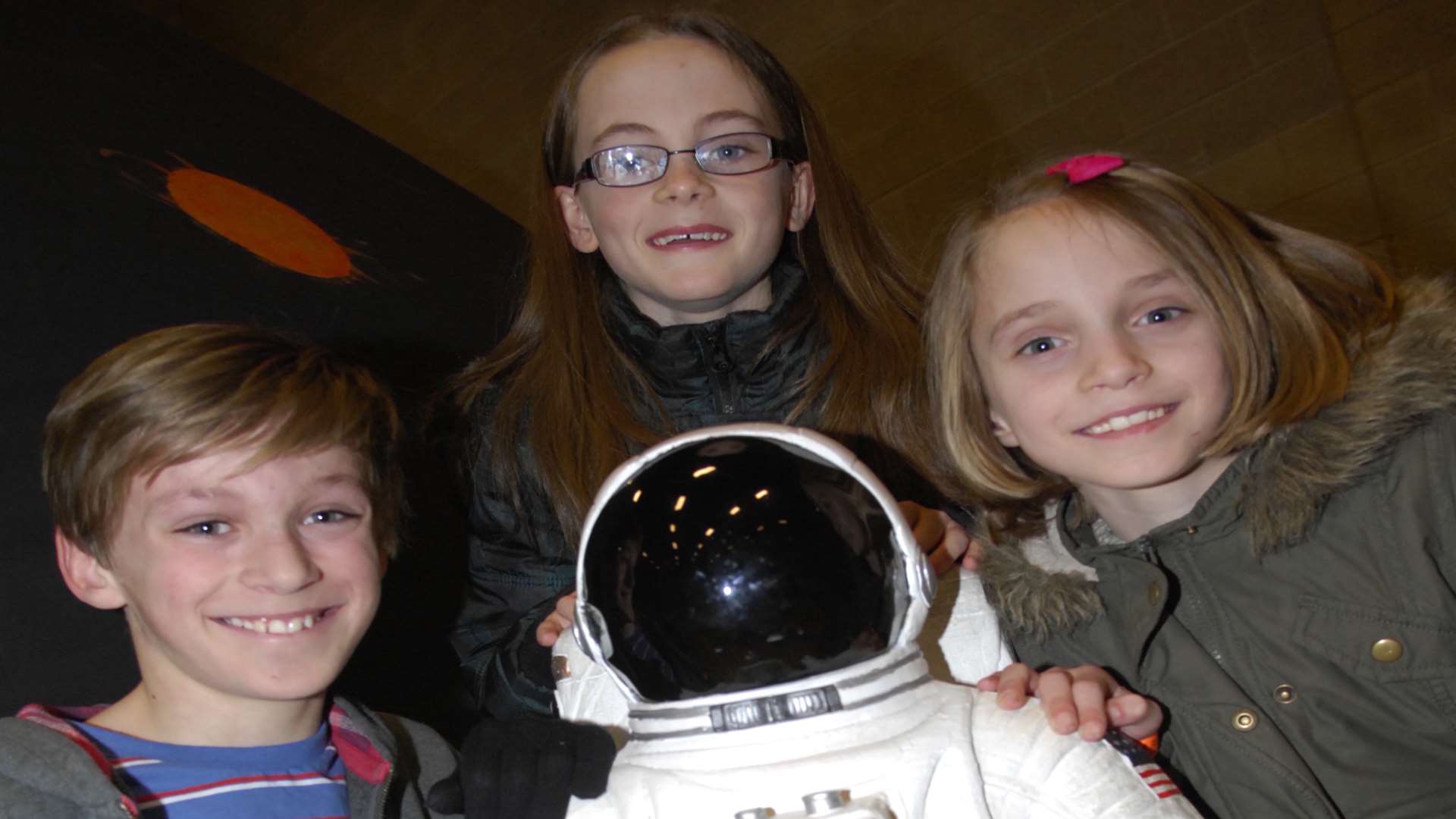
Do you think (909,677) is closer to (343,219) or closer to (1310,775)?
(1310,775)

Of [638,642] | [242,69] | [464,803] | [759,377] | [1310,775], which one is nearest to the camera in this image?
[638,642]

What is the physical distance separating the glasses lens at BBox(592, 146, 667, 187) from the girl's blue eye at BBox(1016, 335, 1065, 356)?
594mm

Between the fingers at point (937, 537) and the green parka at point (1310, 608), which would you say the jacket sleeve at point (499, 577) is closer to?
the fingers at point (937, 537)

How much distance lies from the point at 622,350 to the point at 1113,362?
2.62 ft

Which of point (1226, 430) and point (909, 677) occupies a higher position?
point (1226, 430)

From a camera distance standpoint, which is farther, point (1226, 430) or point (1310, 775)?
point (1226, 430)

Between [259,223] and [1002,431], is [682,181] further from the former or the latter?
[259,223]

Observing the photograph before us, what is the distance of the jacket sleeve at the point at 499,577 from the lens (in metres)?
1.74

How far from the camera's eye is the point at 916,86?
4.30 metres

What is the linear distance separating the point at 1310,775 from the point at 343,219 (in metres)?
1.97

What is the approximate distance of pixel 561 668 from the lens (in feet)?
4.43

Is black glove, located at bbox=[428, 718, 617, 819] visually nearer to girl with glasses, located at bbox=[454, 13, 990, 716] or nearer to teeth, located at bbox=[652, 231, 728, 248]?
girl with glasses, located at bbox=[454, 13, 990, 716]

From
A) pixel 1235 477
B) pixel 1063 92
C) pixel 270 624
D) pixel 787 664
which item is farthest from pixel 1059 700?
pixel 1063 92

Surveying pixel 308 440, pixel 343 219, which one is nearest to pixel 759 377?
pixel 308 440
